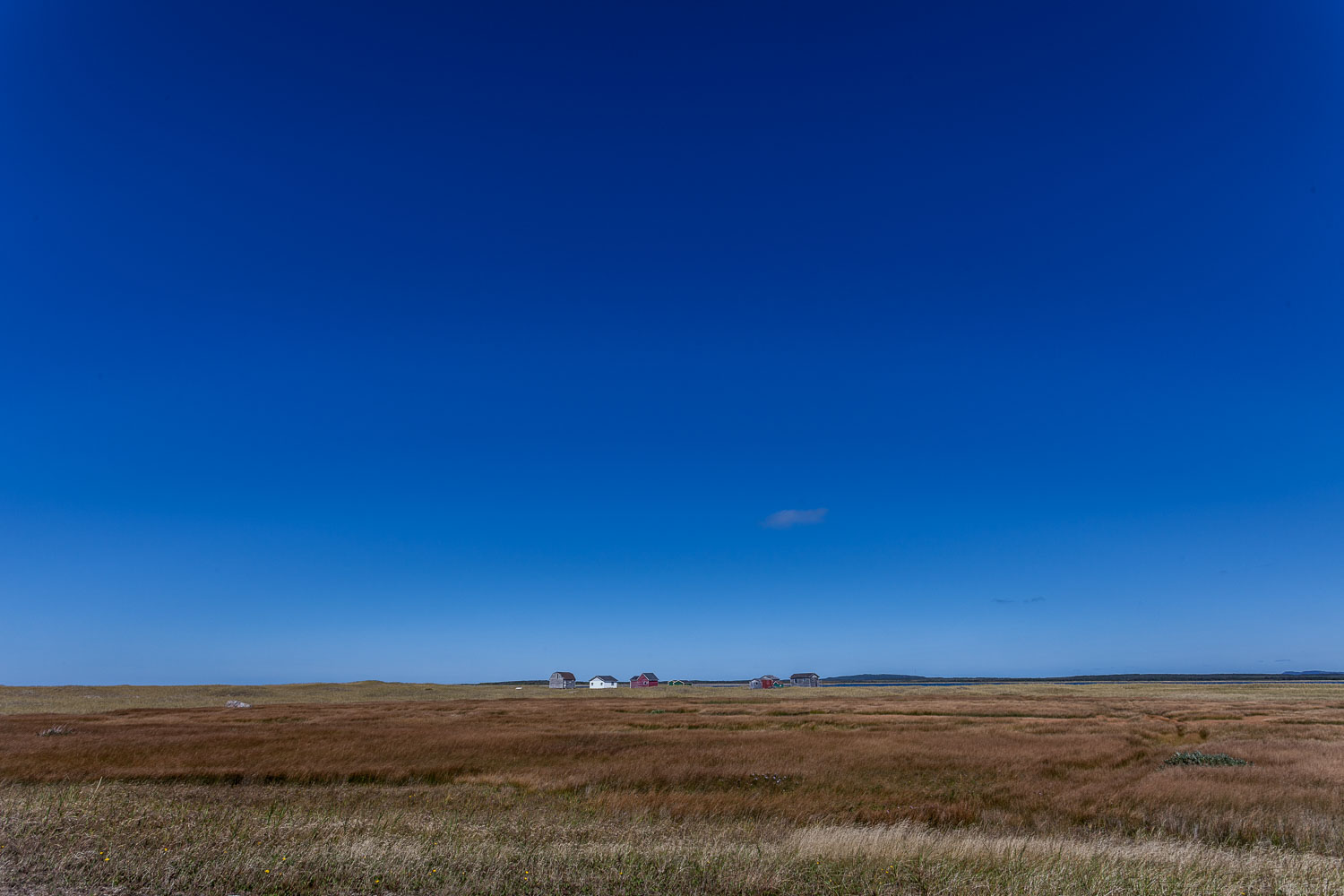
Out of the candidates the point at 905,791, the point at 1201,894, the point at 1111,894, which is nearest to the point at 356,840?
the point at 1111,894

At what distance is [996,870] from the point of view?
1066 centimetres

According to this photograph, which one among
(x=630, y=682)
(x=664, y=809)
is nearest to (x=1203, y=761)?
(x=664, y=809)

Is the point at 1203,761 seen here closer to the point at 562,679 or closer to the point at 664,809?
the point at 664,809

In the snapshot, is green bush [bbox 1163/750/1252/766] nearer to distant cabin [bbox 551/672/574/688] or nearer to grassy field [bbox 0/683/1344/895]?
grassy field [bbox 0/683/1344/895]

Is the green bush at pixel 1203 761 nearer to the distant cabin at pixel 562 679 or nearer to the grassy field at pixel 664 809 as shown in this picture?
the grassy field at pixel 664 809

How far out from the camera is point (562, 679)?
507 ft

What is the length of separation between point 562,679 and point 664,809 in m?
146

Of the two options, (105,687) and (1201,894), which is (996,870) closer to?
(1201,894)

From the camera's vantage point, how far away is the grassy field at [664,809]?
9680mm

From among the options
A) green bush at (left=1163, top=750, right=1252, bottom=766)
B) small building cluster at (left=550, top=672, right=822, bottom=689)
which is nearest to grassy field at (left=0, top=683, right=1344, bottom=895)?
green bush at (left=1163, top=750, right=1252, bottom=766)

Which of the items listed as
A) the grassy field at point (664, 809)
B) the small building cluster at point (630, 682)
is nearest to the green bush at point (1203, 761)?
the grassy field at point (664, 809)

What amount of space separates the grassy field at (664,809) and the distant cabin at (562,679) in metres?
115

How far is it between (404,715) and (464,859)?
159ft

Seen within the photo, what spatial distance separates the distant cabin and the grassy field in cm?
11473
